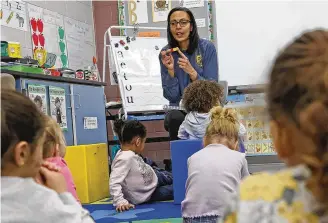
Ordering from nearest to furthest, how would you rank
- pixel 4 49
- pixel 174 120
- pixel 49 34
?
pixel 174 120, pixel 4 49, pixel 49 34

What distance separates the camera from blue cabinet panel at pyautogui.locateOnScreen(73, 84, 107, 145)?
2697 millimetres

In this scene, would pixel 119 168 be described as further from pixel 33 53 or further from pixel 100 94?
pixel 33 53

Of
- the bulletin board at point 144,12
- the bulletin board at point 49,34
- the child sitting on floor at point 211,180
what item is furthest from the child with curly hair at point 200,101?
the bulletin board at point 144,12

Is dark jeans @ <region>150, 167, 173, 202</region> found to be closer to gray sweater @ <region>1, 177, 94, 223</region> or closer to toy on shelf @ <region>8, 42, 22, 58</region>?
toy on shelf @ <region>8, 42, 22, 58</region>

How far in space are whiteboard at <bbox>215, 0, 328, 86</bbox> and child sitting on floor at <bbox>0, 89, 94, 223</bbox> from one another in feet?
9.47

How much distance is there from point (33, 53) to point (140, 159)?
132 centimetres

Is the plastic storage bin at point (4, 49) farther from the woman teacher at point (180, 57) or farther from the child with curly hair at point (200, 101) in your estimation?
the child with curly hair at point (200, 101)

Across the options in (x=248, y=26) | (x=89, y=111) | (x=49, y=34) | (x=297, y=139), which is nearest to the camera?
(x=297, y=139)

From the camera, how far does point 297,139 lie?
46 centimetres

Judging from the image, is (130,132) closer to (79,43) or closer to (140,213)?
(140,213)

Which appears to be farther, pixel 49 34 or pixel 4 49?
pixel 49 34

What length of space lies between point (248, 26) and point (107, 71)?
4.41ft

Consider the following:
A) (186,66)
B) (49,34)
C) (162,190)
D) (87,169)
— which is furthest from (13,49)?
(162,190)

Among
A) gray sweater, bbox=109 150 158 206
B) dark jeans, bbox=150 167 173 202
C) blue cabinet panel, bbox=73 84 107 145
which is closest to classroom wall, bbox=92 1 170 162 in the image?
blue cabinet panel, bbox=73 84 107 145
